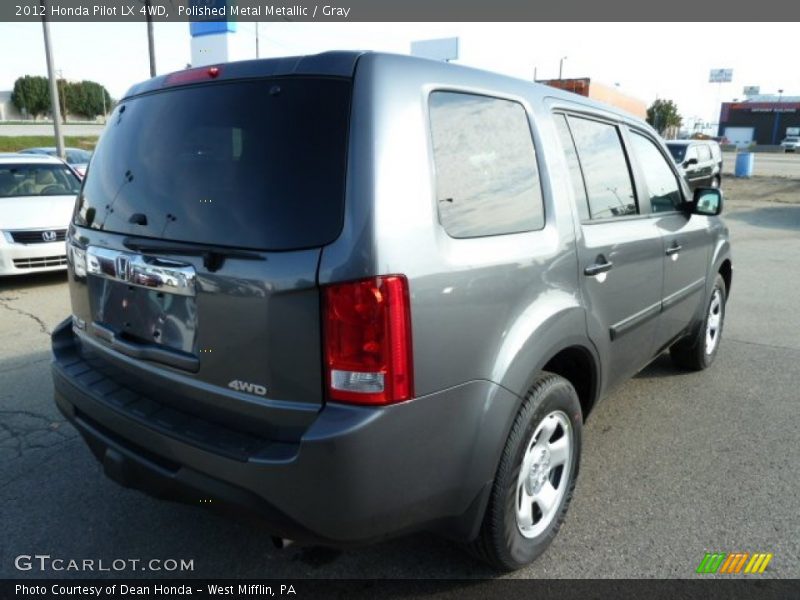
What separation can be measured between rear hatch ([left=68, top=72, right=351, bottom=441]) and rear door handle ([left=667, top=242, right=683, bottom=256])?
246cm

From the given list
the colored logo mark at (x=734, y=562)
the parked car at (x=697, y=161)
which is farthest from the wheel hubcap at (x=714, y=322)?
the parked car at (x=697, y=161)

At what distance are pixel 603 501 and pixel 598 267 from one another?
1.15 m

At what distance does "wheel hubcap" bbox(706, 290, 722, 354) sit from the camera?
4780 mm

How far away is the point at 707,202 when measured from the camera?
154 inches

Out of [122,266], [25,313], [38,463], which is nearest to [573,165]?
[122,266]

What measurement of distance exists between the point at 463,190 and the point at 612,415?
247 centimetres

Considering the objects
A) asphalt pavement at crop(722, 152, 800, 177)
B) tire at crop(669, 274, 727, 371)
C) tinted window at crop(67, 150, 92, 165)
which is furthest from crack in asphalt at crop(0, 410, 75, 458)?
asphalt pavement at crop(722, 152, 800, 177)

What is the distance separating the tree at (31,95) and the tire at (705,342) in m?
94.2

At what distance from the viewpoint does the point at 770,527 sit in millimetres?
2768

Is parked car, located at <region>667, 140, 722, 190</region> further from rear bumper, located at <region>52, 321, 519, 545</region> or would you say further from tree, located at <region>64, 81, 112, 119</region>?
tree, located at <region>64, 81, 112, 119</region>

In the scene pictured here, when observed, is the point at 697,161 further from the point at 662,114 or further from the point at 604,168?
the point at 662,114

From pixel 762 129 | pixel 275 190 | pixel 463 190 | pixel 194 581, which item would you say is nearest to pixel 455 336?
pixel 463 190

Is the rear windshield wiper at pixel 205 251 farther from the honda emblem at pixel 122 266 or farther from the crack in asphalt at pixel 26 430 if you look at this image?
the crack in asphalt at pixel 26 430

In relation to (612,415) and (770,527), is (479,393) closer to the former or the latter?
(770,527)
